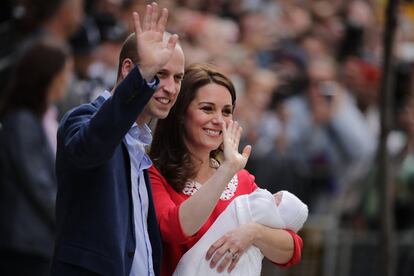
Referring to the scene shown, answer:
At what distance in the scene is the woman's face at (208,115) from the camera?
5.36 metres

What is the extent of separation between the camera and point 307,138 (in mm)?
12266

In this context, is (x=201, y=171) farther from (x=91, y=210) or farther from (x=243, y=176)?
(x=91, y=210)

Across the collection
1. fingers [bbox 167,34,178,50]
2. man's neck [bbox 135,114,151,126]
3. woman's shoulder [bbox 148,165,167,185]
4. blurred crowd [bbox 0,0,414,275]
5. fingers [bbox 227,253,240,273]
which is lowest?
blurred crowd [bbox 0,0,414,275]

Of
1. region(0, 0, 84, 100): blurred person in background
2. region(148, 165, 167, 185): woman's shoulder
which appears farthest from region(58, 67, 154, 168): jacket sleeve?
region(0, 0, 84, 100): blurred person in background

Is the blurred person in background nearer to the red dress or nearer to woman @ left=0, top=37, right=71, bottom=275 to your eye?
→ woman @ left=0, top=37, right=71, bottom=275

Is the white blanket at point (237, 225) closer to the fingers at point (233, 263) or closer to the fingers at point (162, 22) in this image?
the fingers at point (233, 263)

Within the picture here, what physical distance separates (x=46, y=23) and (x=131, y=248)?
5.31 m

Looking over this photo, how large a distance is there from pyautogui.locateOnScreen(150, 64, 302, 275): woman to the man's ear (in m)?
0.51

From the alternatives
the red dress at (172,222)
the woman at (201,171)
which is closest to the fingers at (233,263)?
the woman at (201,171)

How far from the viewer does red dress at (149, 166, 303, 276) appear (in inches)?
202

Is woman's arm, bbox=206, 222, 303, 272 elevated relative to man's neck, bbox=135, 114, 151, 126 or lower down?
lower down

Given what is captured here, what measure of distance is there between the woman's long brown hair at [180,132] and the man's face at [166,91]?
0.35 m

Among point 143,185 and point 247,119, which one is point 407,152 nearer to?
point 247,119

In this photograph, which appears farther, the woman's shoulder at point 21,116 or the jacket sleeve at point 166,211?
the woman's shoulder at point 21,116
